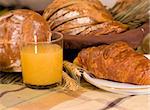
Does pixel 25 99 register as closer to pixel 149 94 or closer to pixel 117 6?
pixel 149 94

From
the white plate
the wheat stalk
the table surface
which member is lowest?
the table surface

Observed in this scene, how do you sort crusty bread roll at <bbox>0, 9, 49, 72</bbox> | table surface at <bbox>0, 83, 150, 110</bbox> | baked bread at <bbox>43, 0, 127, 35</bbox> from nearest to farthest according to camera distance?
table surface at <bbox>0, 83, 150, 110</bbox>
crusty bread roll at <bbox>0, 9, 49, 72</bbox>
baked bread at <bbox>43, 0, 127, 35</bbox>

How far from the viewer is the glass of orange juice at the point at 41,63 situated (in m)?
0.71

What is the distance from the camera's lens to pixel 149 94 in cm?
68

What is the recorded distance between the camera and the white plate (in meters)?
0.68

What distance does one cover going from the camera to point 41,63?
0.71 meters

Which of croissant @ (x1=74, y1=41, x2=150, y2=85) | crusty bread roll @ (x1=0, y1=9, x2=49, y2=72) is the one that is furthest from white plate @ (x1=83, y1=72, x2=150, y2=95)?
crusty bread roll @ (x1=0, y1=9, x2=49, y2=72)

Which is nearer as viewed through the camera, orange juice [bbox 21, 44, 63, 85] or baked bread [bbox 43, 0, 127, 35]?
orange juice [bbox 21, 44, 63, 85]

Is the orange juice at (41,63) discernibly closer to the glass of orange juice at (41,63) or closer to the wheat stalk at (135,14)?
the glass of orange juice at (41,63)

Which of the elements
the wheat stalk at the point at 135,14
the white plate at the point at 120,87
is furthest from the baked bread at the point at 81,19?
the white plate at the point at 120,87

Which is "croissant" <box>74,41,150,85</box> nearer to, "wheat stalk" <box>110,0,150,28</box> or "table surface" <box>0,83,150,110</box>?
"table surface" <box>0,83,150,110</box>

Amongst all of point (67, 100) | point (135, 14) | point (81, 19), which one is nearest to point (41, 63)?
point (67, 100)

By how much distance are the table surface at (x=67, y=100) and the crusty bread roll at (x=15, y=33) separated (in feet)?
0.21

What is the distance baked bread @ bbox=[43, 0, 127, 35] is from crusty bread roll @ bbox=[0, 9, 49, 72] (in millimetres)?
111
